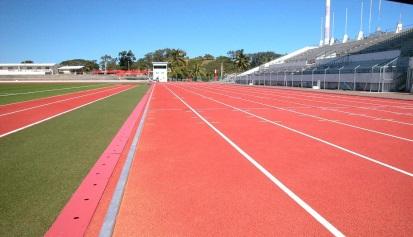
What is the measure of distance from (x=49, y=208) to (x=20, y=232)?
0.59 m

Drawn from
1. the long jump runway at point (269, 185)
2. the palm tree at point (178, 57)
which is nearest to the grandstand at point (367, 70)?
the long jump runway at point (269, 185)

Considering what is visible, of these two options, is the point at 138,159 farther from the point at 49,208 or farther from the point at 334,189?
the point at 334,189

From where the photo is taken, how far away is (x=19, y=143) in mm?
7672

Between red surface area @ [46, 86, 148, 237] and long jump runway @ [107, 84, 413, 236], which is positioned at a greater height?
red surface area @ [46, 86, 148, 237]

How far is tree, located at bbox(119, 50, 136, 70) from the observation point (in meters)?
134

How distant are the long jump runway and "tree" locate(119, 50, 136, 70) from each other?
130340 mm

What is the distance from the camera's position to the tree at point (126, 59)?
13450 cm

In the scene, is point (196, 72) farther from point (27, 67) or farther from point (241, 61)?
point (27, 67)

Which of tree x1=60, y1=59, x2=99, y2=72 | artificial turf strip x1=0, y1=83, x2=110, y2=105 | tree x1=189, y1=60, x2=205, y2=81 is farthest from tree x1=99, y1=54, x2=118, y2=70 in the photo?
artificial turf strip x1=0, y1=83, x2=110, y2=105

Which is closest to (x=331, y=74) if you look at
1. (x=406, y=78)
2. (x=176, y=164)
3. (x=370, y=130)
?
(x=406, y=78)

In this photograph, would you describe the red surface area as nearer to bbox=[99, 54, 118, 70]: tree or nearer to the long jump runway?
the long jump runway

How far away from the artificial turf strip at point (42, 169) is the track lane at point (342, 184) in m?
3.04

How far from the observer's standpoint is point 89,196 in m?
4.47

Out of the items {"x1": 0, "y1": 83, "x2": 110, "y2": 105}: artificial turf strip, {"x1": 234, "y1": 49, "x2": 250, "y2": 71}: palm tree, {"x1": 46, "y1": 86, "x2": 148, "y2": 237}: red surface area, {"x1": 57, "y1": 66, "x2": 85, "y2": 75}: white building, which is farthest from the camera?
{"x1": 57, "y1": 66, "x2": 85, "y2": 75}: white building
